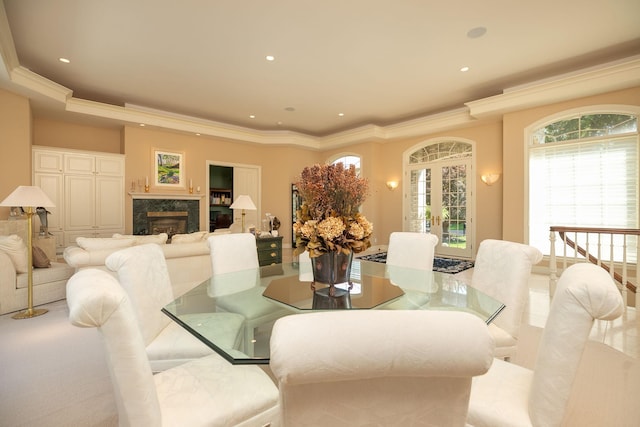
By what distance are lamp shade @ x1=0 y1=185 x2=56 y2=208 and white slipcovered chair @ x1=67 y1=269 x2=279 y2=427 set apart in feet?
9.87

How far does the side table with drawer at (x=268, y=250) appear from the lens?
497cm

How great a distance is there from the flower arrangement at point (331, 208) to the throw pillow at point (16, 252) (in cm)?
366

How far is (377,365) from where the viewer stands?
0.55 metres

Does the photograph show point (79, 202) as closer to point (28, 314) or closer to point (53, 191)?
point (53, 191)

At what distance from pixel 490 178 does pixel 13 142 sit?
8337 millimetres

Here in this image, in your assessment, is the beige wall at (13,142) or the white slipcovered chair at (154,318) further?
the beige wall at (13,142)

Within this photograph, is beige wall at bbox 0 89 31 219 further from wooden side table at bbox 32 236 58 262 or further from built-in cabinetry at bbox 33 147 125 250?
built-in cabinetry at bbox 33 147 125 250

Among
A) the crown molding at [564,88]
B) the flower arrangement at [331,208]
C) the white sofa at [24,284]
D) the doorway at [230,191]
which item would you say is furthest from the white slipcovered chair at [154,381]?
the doorway at [230,191]

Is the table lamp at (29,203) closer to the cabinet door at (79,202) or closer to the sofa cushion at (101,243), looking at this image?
the sofa cushion at (101,243)

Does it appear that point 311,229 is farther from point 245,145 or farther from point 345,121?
point 245,145

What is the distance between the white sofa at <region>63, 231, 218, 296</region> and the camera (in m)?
3.14

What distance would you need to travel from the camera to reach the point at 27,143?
15.3 feet

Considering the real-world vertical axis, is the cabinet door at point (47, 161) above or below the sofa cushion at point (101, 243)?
above

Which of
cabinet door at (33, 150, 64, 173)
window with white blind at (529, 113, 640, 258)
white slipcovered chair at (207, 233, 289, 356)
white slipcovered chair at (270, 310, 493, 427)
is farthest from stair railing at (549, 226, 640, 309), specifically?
cabinet door at (33, 150, 64, 173)
